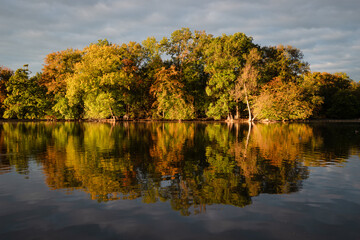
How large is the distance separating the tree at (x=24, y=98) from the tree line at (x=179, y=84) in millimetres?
232

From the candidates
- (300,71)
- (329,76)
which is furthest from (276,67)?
(329,76)

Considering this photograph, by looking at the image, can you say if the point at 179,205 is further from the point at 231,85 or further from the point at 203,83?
the point at 203,83

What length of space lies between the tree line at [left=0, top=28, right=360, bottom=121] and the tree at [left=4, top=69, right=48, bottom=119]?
0.23 metres

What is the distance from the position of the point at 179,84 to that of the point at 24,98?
1683 inches

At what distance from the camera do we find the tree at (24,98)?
7262 centimetres

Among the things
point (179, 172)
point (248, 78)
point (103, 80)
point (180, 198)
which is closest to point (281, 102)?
point (248, 78)

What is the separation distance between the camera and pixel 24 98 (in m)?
73.8

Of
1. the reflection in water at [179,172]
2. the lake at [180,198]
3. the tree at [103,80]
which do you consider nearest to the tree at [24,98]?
the tree at [103,80]

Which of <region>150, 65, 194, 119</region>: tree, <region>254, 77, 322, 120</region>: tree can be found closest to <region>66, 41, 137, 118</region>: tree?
<region>150, 65, 194, 119</region>: tree

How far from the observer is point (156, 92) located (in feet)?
225

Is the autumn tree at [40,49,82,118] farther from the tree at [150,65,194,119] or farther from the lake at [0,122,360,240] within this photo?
the lake at [0,122,360,240]

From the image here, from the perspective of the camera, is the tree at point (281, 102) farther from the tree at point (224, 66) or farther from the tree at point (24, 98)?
the tree at point (24, 98)

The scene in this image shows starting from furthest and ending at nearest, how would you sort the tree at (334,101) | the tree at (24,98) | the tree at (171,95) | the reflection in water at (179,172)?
the tree at (334,101), the tree at (24,98), the tree at (171,95), the reflection in water at (179,172)

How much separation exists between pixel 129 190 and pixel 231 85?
5586cm
